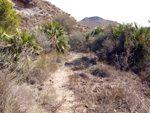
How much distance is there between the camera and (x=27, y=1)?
88.4ft

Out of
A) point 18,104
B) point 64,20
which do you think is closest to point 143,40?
point 18,104

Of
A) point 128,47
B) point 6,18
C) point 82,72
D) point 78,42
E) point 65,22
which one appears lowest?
point 82,72

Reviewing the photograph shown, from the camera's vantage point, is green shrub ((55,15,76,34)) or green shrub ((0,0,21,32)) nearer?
green shrub ((0,0,21,32))

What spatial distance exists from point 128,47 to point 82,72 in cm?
335

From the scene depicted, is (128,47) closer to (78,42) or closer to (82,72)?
(82,72)

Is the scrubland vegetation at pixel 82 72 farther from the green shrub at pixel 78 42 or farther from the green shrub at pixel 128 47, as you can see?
the green shrub at pixel 78 42

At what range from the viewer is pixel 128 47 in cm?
791

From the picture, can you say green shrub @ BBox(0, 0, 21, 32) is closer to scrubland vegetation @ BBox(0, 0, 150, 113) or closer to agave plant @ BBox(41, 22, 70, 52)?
scrubland vegetation @ BBox(0, 0, 150, 113)

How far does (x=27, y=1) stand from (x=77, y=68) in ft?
80.5

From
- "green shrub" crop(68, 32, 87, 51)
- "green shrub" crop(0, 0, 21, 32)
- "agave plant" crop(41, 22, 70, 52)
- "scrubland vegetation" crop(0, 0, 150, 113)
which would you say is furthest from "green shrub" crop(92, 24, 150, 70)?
"green shrub" crop(0, 0, 21, 32)

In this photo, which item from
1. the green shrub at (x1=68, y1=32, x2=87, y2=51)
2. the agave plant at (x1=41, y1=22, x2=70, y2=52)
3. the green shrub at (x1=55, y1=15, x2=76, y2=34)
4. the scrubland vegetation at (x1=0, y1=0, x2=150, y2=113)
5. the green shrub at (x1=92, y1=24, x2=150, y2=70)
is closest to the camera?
the scrubland vegetation at (x1=0, y1=0, x2=150, y2=113)

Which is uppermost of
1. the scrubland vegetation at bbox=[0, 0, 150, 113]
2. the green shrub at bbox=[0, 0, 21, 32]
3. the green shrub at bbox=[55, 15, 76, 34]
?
the green shrub at bbox=[55, 15, 76, 34]

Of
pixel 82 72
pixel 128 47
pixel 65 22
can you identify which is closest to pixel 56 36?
pixel 82 72

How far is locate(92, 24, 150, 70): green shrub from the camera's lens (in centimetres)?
746
